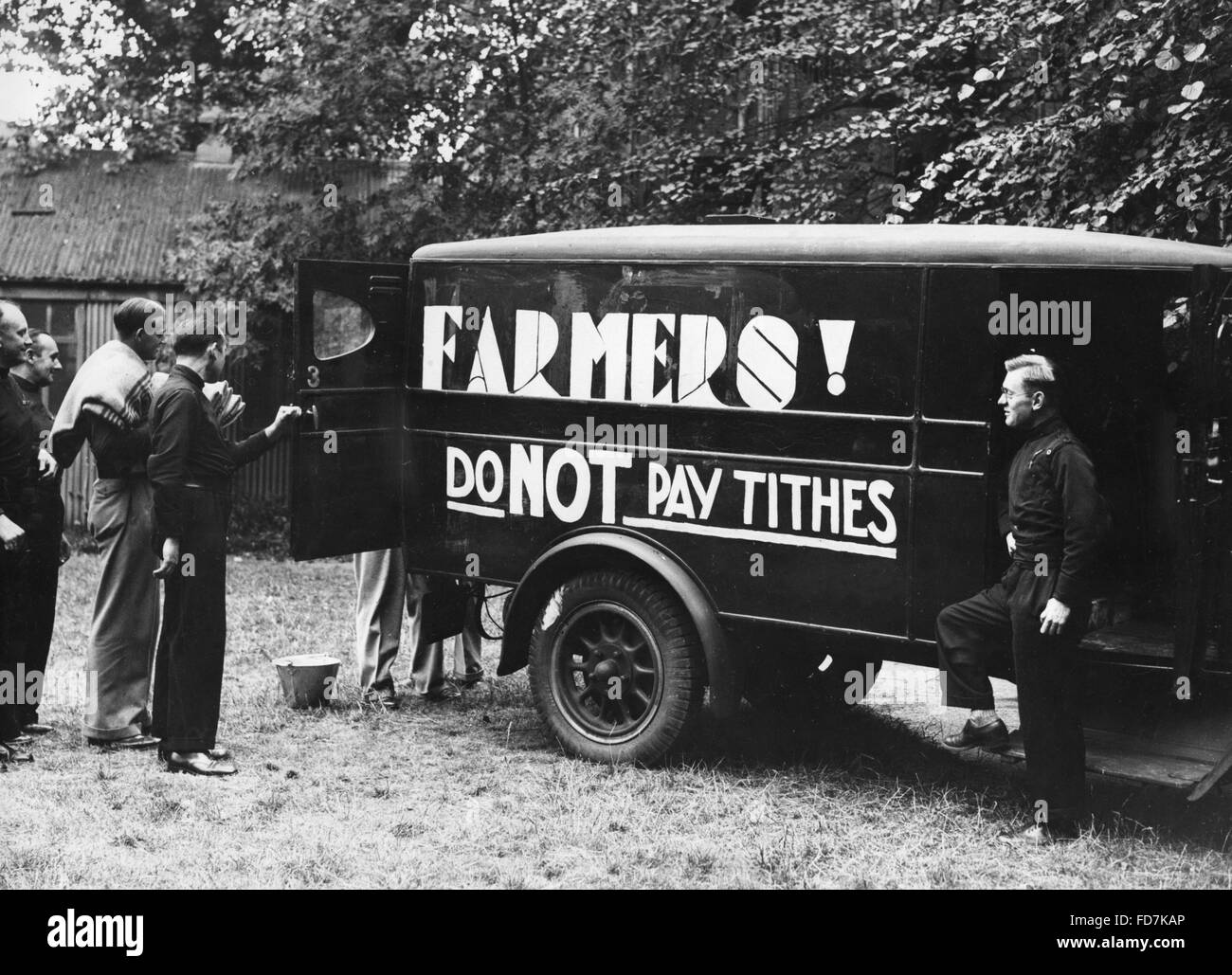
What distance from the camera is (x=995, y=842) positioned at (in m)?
5.89

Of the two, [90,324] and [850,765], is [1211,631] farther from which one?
[90,324]

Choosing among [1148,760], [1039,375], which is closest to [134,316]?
[1039,375]

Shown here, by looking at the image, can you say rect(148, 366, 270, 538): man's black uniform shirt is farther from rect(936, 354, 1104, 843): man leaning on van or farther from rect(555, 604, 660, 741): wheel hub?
rect(936, 354, 1104, 843): man leaning on van

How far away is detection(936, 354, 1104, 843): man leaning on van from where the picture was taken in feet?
→ 18.7

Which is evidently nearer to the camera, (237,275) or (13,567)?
(13,567)

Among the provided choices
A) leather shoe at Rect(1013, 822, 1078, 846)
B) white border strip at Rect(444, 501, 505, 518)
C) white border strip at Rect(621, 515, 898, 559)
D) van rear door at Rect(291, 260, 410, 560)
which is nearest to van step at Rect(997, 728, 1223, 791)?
leather shoe at Rect(1013, 822, 1078, 846)

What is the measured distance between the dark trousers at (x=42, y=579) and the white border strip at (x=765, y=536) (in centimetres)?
284

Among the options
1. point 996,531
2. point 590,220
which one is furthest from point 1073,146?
point 590,220

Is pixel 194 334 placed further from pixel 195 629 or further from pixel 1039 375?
pixel 1039 375

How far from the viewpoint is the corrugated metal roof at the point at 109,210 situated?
17078 mm

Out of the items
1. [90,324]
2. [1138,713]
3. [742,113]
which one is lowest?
[1138,713]

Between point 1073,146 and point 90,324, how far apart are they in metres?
12.1

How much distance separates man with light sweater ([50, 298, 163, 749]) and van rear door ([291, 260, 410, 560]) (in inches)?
29.0

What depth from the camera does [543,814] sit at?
248 inches
